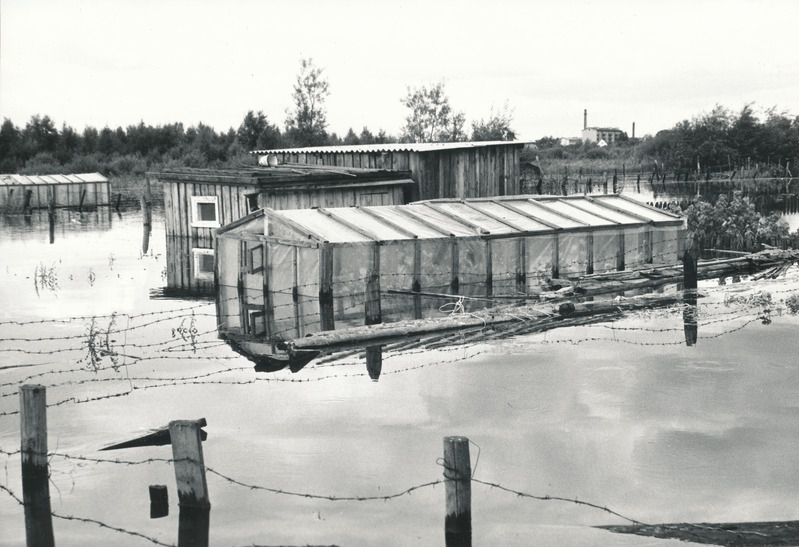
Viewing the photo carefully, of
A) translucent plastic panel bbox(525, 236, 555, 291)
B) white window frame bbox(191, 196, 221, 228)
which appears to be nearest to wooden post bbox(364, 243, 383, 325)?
translucent plastic panel bbox(525, 236, 555, 291)

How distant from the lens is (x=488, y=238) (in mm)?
20812

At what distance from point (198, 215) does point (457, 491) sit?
74.5 ft

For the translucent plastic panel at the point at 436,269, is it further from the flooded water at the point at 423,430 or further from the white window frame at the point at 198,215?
the white window frame at the point at 198,215

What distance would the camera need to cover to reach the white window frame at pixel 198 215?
1121 inches

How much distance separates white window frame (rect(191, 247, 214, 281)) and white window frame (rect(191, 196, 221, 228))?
0.79 m

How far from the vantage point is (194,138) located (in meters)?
70.6

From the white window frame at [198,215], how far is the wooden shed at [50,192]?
17.7 m

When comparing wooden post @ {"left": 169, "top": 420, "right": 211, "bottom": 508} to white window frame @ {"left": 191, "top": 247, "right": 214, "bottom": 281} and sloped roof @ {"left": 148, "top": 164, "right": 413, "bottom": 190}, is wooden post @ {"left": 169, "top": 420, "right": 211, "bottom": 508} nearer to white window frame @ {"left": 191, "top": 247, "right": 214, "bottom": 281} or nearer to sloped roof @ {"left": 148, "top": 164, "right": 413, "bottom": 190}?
white window frame @ {"left": 191, "top": 247, "right": 214, "bottom": 281}

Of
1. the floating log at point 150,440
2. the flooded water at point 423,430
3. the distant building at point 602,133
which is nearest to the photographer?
the flooded water at point 423,430

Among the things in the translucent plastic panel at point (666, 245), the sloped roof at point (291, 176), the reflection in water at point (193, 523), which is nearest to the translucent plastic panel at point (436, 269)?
the translucent plastic panel at point (666, 245)

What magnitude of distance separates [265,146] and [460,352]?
48.8m

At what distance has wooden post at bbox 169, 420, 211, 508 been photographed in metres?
8.34

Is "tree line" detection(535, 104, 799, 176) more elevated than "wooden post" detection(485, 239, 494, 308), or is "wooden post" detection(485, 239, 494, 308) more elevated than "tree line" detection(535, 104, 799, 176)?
"tree line" detection(535, 104, 799, 176)

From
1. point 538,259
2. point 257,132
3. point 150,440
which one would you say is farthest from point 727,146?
point 150,440
